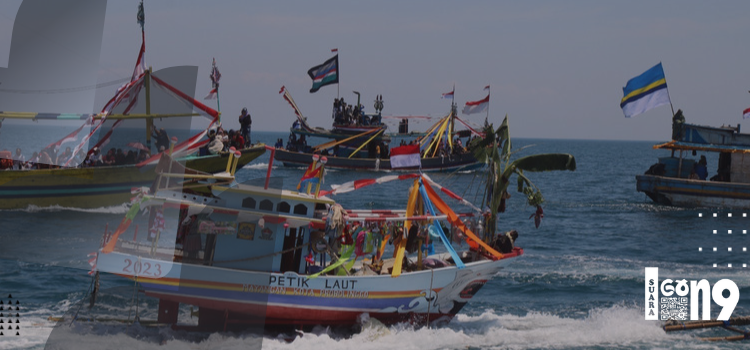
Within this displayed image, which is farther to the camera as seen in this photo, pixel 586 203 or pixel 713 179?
pixel 586 203

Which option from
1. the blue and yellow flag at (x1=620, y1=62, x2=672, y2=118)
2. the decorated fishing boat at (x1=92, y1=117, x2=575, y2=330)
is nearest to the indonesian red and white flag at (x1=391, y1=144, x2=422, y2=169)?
the decorated fishing boat at (x1=92, y1=117, x2=575, y2=330)

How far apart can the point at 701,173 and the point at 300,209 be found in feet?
114

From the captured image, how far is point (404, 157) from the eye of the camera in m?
20.9

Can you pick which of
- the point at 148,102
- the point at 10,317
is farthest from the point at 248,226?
the point at 148,102

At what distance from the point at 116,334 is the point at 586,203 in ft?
134

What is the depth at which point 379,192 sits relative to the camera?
59594 mm

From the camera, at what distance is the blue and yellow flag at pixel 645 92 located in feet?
110

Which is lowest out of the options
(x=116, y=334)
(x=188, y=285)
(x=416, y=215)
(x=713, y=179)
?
(x=116, y=334)

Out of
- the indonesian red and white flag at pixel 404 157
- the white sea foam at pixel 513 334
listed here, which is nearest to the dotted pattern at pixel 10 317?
the white sea foam at pixel 513 334

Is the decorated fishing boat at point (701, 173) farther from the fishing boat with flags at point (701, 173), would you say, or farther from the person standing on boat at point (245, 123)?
the person standing on boat at point (245, 123)

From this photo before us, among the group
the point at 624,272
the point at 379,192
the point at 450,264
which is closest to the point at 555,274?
the point at 624,272

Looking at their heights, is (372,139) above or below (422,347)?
above

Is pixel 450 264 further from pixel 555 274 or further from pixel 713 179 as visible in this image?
pixel 713 179

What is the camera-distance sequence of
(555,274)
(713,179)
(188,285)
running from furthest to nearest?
(713,179) → (555,274) → (188,285)
